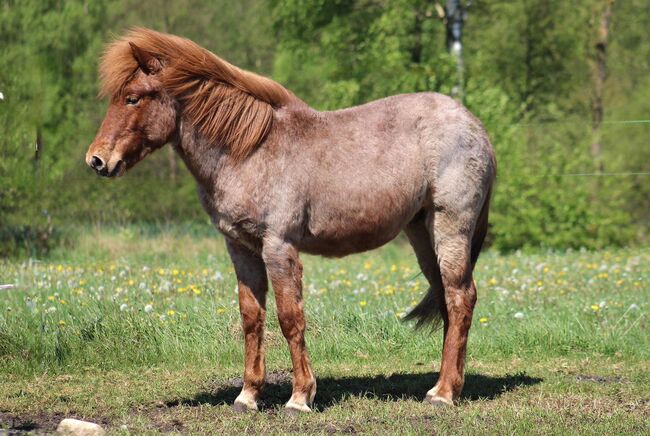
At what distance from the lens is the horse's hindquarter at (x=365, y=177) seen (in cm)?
600

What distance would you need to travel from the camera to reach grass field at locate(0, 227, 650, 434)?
5691 mm

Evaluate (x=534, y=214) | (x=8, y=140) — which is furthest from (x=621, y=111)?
(x=8, y=140)

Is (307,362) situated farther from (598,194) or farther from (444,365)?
(598,194)

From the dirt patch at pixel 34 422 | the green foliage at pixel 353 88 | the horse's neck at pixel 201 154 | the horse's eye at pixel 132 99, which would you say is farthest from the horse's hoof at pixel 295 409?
the green foliage at pixel 353 88

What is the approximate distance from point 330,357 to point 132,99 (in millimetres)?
3017

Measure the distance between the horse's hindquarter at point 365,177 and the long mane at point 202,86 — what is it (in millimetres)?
459

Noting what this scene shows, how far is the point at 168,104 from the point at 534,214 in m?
12.5

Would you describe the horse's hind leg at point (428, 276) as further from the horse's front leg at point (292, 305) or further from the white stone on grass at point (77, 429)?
the white stone on grass at point (77, 429)

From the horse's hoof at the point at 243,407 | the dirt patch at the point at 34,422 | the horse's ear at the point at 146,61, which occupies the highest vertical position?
the horse's ear at the point at 146,61

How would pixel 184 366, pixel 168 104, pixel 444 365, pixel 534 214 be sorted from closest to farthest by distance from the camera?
1. pixel 168 104
2. pixel 444 365
3. pixel 184 366
4. pixel 534 214

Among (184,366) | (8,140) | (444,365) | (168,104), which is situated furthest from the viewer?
(8,140)

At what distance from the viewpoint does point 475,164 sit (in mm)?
6371

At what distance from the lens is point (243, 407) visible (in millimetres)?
5988

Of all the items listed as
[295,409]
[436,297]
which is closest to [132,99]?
[295,409]
